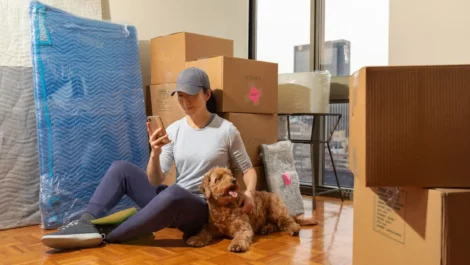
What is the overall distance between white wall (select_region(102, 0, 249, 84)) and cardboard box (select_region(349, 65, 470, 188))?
2.31 metres

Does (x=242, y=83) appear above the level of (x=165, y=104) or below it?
above

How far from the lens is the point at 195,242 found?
201 cm

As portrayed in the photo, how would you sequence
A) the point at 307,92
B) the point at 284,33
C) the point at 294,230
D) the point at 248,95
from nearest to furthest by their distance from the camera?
the point at 294,230
the point at 248,95
the point at 307,92
the point at 284,33

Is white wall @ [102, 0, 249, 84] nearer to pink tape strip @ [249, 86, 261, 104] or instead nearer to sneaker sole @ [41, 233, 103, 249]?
pink tape strip @ [249, 86, 261, 104]

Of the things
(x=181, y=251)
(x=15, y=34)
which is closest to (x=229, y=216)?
(x=181, y=251)

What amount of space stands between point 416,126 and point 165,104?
2.01 m

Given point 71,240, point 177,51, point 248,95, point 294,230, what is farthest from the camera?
point 177,51

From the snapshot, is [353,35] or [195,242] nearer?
[195,242]

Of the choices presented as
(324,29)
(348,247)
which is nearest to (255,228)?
(348,247)

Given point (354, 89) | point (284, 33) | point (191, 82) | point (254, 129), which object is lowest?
point (254, 129)

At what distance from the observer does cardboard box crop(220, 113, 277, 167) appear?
2473 mm

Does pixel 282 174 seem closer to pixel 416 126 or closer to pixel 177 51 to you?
pixel 177 51

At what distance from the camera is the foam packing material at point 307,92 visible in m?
2.99

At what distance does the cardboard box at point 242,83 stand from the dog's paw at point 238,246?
0.77 m
